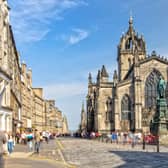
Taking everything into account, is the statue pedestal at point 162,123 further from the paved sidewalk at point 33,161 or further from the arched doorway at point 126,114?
the arched doorway at point 126,114

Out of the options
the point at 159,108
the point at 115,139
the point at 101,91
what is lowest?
the point at 115,139

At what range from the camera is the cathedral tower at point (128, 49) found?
104562mm

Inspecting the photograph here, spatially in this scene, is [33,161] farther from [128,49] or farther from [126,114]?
[128,49]

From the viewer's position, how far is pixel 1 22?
1433 inches

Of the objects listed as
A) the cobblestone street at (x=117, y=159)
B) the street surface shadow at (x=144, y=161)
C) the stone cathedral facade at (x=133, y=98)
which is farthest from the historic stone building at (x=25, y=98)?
the street surface shadow at (x=144, y=161)

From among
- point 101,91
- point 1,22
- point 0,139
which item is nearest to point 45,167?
point 0,139

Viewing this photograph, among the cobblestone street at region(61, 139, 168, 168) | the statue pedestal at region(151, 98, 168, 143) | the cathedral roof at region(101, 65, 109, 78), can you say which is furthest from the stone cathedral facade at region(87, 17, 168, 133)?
the cobblestone street at region(61, 139, 168, 168)

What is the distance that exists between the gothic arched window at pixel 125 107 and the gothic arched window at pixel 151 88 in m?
3.74

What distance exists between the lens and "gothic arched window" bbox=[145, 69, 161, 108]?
269 ft

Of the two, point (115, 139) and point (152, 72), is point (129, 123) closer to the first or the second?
point (152, 72)

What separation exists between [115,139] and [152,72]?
29.3 m

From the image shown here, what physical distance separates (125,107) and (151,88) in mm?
6742

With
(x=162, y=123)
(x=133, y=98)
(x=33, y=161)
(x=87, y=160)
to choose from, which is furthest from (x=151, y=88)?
(x=33, y=161)

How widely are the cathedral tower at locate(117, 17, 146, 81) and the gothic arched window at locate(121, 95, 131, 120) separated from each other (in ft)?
75.1
